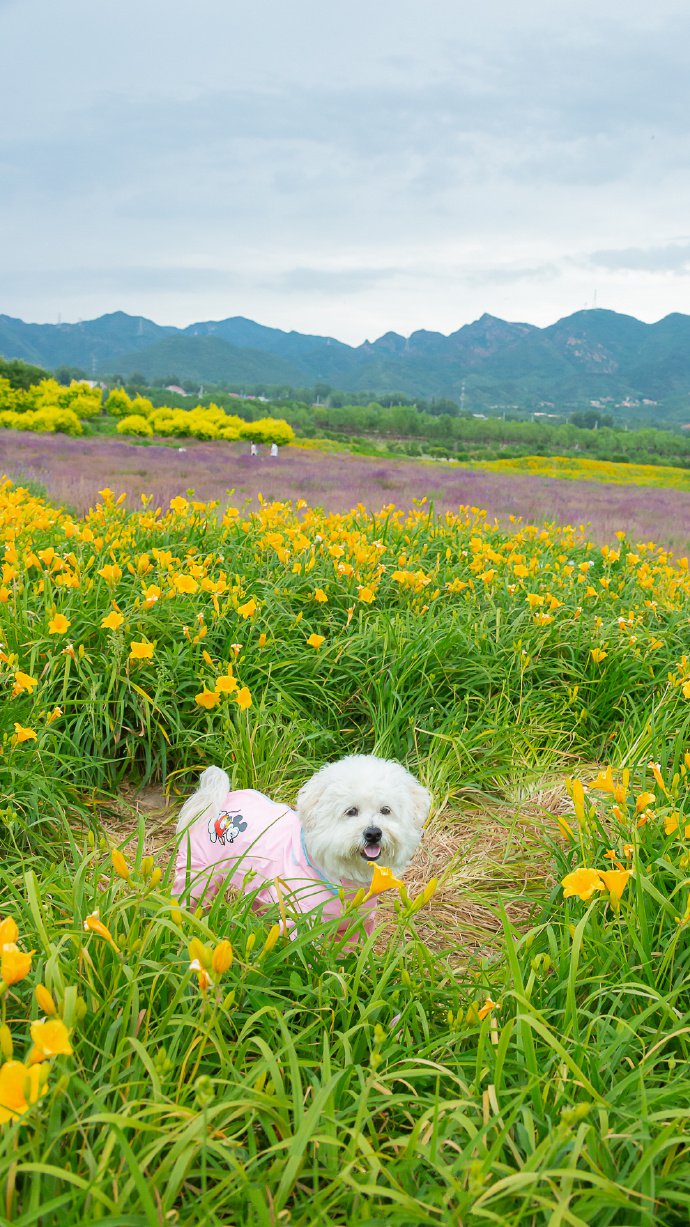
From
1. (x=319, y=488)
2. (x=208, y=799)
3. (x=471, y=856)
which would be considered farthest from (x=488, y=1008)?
(x=319, y=488)

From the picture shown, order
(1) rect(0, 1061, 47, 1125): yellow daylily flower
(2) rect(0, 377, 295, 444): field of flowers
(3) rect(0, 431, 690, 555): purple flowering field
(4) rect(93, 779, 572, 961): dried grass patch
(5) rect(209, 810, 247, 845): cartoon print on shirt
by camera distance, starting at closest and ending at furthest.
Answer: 1. (1) rect(0, 1061, 47, 1125): yellow daylily flower
2. (5) rect(209, 810, 247, 845): cartoon print on shirt
3. (4) rect(93, 779, 572, 961): dried grass patch
4. (3) rect(0, 431, 690, 555): purple flowering field
5. (2) rect(0, 377, 295, 444): field of flowers

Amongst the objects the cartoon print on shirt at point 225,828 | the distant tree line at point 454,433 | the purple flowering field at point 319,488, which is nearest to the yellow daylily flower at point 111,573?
the cartoon print on shirt at point 225,828

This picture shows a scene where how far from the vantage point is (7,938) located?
4.37 feet

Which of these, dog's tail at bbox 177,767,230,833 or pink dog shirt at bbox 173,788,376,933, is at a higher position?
dog's tail at bbox 177,767,230,833

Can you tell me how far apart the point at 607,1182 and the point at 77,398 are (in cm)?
4950

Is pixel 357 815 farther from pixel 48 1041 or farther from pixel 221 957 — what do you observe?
pixel 48 1041

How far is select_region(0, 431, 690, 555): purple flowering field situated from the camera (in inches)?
391

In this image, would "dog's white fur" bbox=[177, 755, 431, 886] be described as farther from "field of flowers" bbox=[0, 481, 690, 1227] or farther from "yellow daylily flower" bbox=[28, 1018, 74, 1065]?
"yellow daylily flower" bbox=[28, 1018, 74, 1065]

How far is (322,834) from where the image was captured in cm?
243

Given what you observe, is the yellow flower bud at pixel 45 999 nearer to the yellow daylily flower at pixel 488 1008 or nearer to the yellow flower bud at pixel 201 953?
the yellow flower bud at pixel 201 953

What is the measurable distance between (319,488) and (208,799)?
10705 millimetres

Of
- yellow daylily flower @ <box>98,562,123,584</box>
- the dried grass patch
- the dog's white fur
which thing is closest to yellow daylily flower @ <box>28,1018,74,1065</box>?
the dog's white fur

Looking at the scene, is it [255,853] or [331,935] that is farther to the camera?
[255,853]

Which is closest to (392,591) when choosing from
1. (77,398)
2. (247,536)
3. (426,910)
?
(247,536)
